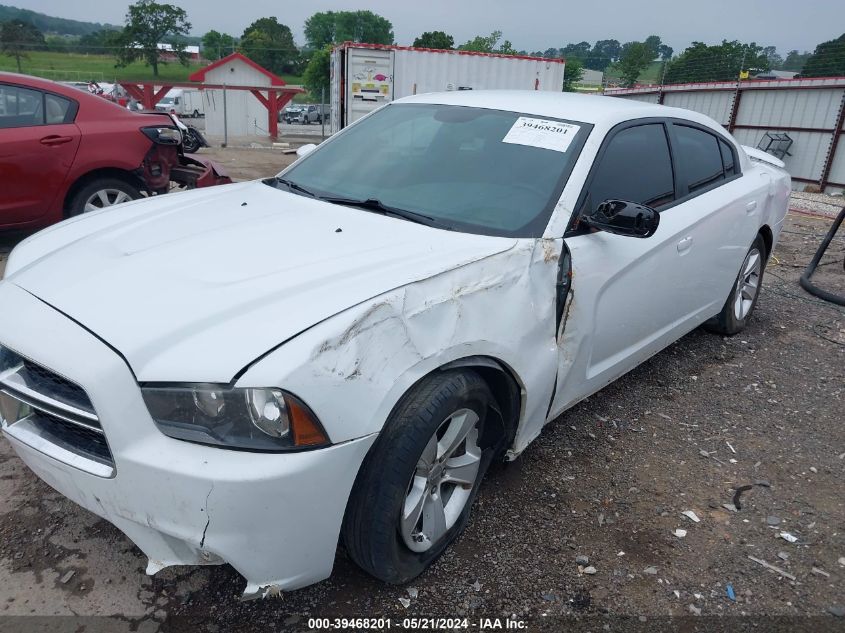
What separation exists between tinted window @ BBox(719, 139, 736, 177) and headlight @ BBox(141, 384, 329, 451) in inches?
136

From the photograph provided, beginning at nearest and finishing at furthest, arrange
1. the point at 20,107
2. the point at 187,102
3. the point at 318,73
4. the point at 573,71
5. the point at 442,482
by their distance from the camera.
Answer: the point at 442,482
the point at 20,107
the point at 187,102
the point at 318,73
the point at 573,71

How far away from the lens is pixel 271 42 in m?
79.6

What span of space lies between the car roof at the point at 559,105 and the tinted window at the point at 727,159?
64 cm

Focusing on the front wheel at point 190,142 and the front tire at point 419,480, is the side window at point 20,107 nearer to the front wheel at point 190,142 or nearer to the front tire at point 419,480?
the front wheel at point 190,142

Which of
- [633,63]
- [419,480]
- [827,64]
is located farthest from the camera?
[633,63]

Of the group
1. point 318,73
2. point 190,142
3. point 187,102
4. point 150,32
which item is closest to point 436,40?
point 318,73

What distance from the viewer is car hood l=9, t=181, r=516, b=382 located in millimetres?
1782

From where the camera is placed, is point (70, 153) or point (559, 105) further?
point (70, 153)

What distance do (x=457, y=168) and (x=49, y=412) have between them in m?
1.88

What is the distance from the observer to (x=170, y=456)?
1.70 metres

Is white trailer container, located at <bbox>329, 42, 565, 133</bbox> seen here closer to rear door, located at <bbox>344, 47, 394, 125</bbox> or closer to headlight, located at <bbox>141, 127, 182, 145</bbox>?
rear door, located at <bbox>344, 47, 394, 125</bbox>

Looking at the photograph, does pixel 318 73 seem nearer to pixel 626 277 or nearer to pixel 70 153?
pixel 70 153

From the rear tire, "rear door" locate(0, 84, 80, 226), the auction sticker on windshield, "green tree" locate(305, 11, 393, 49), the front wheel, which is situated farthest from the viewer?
"green tree" locate(305, 11, 393, 49)

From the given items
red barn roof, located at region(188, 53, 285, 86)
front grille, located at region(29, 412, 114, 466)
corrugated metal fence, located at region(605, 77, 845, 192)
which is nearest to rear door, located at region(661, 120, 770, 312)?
front grille, located at region(29, 412, 114, 466)
